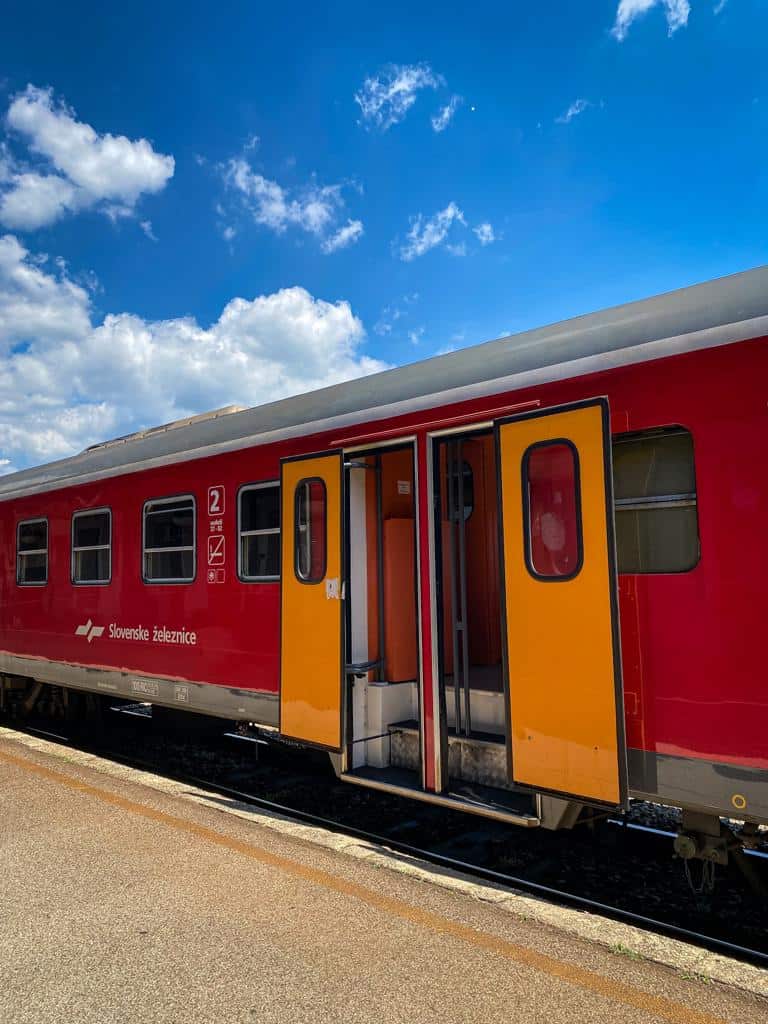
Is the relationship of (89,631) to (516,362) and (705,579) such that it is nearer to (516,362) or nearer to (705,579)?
(516,362)

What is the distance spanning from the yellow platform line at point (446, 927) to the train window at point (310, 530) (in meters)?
1.79

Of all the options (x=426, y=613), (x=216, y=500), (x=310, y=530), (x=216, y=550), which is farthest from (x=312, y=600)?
(x=216, y=500)

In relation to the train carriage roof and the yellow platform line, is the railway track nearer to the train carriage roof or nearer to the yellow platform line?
the yellow platform line

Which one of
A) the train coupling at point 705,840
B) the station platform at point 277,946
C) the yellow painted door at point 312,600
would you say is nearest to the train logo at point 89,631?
the station platform at point 277,946

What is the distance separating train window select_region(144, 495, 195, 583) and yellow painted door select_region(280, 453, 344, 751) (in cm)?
138

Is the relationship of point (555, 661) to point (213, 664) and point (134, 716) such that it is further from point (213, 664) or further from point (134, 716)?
point (134, 716)

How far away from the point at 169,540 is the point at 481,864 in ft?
12.5

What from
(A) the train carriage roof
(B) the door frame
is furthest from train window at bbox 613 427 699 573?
(B) the door frame

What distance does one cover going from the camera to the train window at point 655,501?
3689 mm

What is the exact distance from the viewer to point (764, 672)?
3.31 m

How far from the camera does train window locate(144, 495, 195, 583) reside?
6711mm

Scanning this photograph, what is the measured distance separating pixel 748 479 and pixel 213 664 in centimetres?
447

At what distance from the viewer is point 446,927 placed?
3.74m

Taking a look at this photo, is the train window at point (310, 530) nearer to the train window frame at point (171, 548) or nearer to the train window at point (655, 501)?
the train window frame at point (171, 548)
